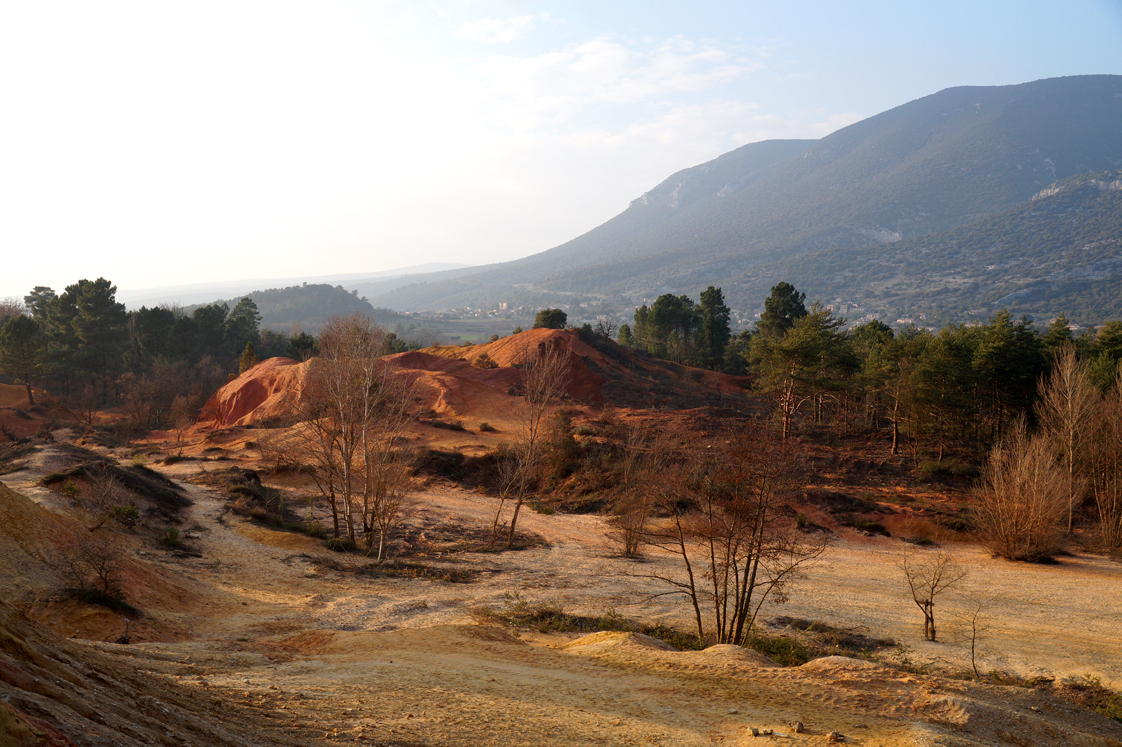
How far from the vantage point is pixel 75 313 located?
60.7 meters

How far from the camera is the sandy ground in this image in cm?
744

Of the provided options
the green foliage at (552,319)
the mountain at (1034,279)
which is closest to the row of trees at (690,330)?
the green foliage at (552,319)

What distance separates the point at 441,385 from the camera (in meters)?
52.2

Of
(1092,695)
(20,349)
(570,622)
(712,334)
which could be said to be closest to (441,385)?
(20,349)

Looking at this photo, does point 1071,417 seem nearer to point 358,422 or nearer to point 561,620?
point 561,620

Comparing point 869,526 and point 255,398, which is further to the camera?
point 255,398

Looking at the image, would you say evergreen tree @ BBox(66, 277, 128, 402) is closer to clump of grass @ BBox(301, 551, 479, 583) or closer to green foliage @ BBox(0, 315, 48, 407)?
green foliage @ BBox(0, 315, 48, 407)

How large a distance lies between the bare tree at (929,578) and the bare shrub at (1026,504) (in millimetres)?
2476

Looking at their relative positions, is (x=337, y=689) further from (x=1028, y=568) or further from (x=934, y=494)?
(x=934, y=494)

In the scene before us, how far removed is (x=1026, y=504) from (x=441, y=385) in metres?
42.0

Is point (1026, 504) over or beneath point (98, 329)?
beneath

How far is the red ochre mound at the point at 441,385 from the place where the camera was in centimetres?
4866

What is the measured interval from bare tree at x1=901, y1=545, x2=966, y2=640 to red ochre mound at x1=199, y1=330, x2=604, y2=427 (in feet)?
90.9

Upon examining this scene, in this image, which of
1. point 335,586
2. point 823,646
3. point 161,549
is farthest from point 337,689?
point 161,549
